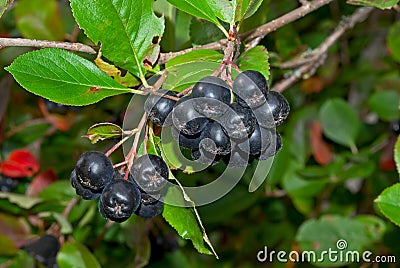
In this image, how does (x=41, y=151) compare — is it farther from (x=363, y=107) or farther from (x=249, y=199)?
(x=363, y=107)

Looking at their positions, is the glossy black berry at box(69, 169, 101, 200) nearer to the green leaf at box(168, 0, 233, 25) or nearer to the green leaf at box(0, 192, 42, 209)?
the green leaf at box(168, 0, 233, 25)

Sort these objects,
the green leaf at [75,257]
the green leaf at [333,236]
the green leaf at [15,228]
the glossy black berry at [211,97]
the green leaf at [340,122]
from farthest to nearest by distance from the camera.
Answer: the green leaf at [340,122]
the green leaf at [333,236]
the green leaf at [15,228]
the green leaf at [75,257]
the glossy black berry at [211,97]

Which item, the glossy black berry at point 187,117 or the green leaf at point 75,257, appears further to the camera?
the green leaf at point 75,257

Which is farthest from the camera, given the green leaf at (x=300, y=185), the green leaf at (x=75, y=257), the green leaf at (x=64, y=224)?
the green leaf at (x=300, y=185)

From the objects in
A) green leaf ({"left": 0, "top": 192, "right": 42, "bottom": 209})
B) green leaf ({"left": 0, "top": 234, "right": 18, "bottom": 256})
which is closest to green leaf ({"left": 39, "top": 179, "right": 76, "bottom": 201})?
green leaf ({"left": 0, "top": 192, "right": 42, "bottom": 209})

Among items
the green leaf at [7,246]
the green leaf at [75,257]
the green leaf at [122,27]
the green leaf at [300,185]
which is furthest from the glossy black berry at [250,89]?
the green leaf at [300,185]

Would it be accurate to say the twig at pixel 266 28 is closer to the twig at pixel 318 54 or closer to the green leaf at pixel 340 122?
the twig at pixel 318 54
